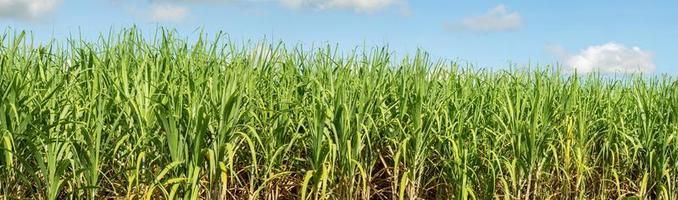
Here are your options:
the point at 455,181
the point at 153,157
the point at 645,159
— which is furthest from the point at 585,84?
the point at 153,157

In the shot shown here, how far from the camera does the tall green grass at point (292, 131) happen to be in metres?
3.29

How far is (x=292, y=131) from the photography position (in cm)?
387

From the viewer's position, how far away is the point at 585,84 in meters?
5.97

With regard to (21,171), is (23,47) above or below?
above

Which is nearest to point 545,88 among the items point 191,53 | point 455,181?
point 455,181

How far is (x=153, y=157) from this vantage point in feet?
11.4

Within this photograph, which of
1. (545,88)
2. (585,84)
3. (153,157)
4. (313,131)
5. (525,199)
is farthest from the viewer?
(585,84)

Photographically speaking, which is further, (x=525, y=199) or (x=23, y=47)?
(x=525, y=199)

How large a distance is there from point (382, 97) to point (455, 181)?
0.59 metres

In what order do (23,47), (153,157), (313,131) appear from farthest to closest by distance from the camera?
(23,47) < (313,131) < (153,157)

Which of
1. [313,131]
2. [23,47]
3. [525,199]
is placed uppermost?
[23,47]

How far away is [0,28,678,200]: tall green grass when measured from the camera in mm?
3287

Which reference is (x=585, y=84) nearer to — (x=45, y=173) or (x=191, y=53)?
(x=191, y=53)

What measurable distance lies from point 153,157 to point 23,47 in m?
1.08
